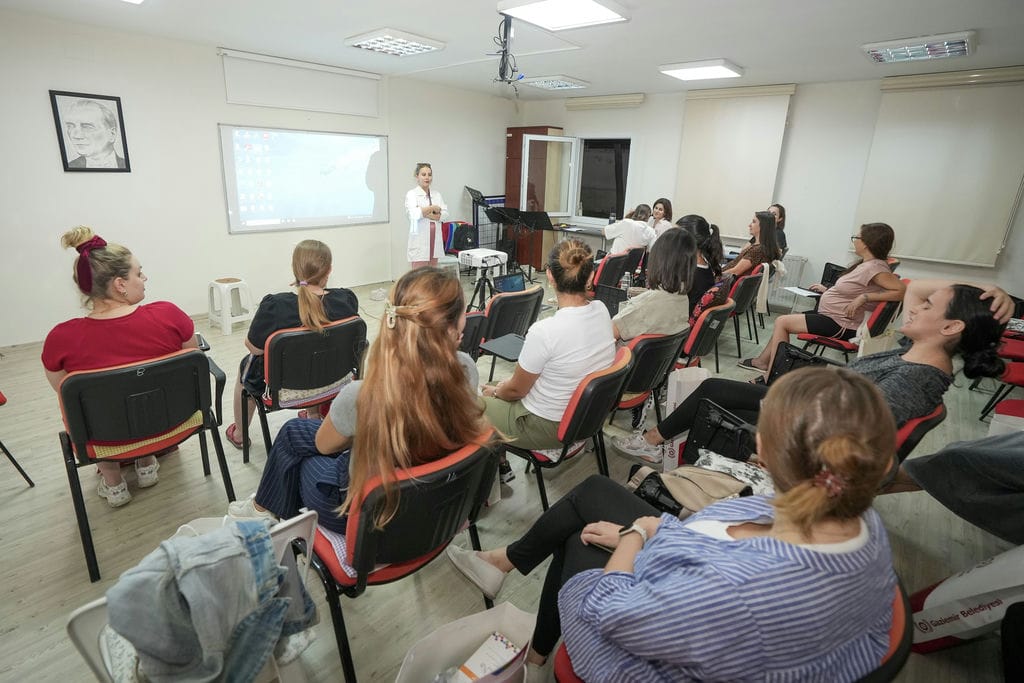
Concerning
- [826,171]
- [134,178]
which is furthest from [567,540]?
[826,171]

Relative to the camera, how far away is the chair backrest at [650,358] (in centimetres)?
231

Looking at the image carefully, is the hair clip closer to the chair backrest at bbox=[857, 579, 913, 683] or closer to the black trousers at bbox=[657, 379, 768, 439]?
the chair backrest at bbox=[857, 579, 913, 683]

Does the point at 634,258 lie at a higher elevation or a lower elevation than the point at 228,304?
higher

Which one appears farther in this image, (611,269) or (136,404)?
(611,269)

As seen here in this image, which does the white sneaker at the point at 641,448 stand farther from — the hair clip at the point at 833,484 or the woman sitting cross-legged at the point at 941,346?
the hair clip at the point at 833,484

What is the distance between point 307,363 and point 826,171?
629 cm

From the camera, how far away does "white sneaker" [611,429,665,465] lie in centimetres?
266

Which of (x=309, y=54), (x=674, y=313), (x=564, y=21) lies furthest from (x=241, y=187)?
(x=674, y=313)

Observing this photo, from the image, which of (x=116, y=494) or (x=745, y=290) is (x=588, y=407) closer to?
(x=116, y=494)

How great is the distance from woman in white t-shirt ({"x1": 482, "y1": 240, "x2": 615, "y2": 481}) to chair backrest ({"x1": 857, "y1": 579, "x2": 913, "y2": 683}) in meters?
1.24

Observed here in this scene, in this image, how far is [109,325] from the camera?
6.34 ft

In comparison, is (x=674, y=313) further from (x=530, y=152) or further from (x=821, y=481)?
(x=530, y=152)

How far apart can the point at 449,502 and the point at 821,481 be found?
915 mm

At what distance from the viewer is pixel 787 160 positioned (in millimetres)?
6145
